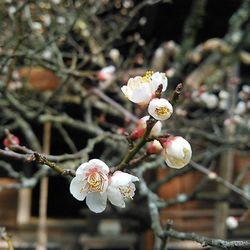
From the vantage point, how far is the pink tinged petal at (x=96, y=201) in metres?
1.63

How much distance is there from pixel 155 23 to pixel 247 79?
1.61m

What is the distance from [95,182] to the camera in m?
1.64

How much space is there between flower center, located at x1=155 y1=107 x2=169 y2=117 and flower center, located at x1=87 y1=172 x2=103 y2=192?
29 centimetres

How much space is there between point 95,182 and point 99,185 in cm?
2

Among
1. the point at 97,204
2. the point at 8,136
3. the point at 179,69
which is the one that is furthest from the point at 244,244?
the point at 179,69

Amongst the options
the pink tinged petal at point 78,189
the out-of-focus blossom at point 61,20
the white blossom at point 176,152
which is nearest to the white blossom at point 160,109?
the white blossom at point 176,152

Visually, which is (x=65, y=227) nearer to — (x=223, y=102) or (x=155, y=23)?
(x=223, y=102)

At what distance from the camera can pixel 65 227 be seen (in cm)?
673

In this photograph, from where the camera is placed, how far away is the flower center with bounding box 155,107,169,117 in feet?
5.18

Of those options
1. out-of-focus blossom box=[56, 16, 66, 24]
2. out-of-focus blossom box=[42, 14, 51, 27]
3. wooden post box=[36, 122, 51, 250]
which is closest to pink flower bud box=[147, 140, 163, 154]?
out-of-focus blossom box=[56, 16, 66, 24]

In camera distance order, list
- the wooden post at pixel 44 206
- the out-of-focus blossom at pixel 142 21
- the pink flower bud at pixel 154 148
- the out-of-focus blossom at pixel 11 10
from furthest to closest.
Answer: the wooden post at pixel 44 206 → the out-of-focus blossom at pixel 142 21 → the out-of-focus blossom at pixel 11 10 → the pink flower bud at pixel 154 148

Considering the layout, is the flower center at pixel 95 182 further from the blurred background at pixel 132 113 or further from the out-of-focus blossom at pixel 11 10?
the blurred background at pixel 132 113

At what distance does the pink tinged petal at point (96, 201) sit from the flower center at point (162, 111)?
1.07 feet

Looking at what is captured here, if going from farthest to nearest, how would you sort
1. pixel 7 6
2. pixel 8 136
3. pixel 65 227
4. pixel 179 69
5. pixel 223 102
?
pixel 65 227, pixel 179 69, pixel 223 102, pixel 7 6, pixel 8 136
